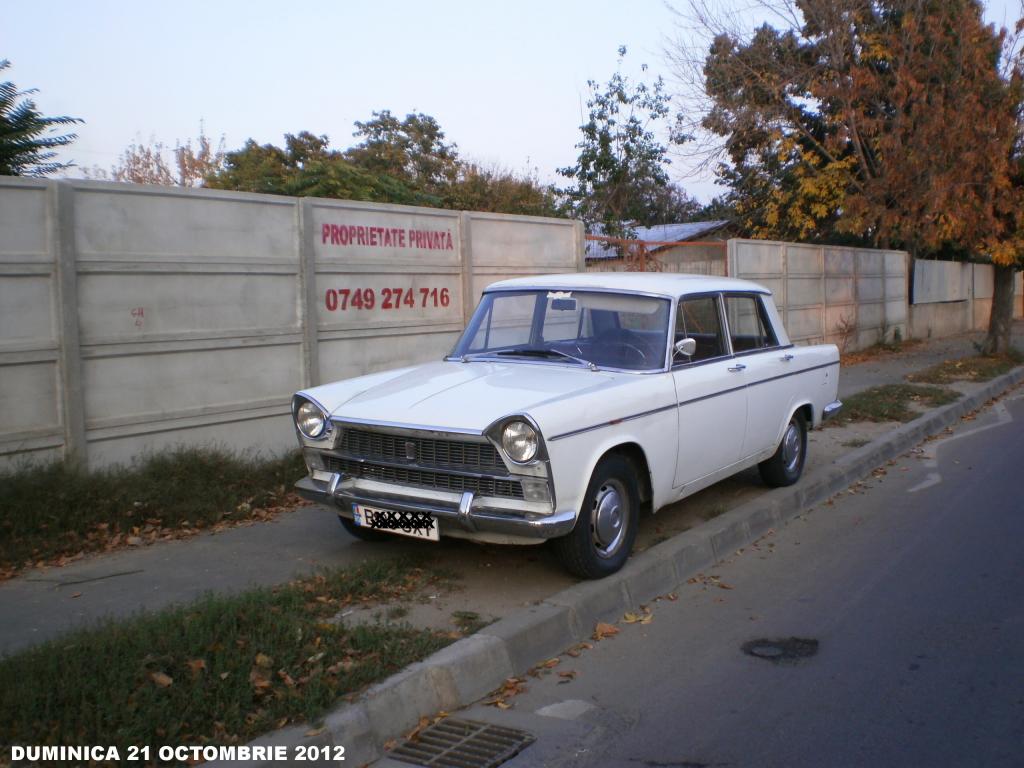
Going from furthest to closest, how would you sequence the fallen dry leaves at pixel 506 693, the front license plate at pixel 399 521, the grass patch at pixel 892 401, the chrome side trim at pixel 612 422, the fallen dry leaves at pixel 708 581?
the grass patch at pixel 892 401 < the fallen dry leaves at pixel 708 581 < the front license plate at pixel 399 521 < the chrome side trim at pixel 612 422 < the fallen dry leaves at pixel 506 693

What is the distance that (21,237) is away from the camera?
6207 mm

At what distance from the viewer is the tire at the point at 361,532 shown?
572 centimetres

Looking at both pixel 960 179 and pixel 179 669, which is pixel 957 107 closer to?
pixel 960 179

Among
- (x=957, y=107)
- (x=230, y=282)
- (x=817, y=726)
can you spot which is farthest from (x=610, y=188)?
(x=817, y=726)

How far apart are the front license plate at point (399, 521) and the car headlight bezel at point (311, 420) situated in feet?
1.57

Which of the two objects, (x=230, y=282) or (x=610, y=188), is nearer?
(x=230, y=282)

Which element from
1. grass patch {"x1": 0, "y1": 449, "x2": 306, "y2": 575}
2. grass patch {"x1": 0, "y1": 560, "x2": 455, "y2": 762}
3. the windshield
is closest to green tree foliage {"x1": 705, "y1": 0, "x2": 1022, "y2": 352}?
the windshield

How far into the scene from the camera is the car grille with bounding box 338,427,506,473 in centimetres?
475

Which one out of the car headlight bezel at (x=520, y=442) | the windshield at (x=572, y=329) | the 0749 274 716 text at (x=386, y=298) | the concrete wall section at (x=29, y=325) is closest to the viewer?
the car headlight bezel at (x=520, y=442)

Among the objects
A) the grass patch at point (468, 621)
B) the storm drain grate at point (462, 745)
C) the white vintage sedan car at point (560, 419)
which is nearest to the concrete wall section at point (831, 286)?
the white vintage sedan car at point (560, 419)

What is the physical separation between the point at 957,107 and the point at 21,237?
14976 millimetres

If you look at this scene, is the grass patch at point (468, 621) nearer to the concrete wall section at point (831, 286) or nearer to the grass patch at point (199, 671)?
the grass patch at point (199, 671)

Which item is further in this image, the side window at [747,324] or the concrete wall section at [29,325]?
the side window at [747,324]

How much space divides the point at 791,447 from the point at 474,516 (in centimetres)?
386
